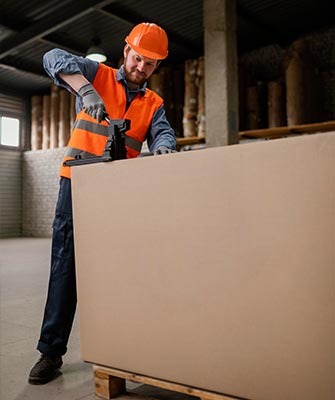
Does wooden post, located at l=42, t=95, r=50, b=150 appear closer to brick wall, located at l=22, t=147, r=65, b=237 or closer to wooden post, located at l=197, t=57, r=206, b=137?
brick wall, located at l=22, t=147, r=65, b=237

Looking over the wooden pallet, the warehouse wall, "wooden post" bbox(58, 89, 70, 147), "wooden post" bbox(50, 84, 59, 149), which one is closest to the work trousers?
the wooden pallet

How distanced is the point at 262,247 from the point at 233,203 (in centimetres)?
16

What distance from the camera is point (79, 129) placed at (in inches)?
76.0

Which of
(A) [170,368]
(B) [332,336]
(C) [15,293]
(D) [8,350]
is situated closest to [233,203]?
(B) [332,336]

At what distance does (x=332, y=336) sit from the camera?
1.13 metres

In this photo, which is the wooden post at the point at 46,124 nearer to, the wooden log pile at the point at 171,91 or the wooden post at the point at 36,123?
the wooden post at the point at 36,123

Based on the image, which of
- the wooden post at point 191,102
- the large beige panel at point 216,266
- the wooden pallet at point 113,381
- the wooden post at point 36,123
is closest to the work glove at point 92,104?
the large beige panel at point 216,266

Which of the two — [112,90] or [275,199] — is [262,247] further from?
[112,90]

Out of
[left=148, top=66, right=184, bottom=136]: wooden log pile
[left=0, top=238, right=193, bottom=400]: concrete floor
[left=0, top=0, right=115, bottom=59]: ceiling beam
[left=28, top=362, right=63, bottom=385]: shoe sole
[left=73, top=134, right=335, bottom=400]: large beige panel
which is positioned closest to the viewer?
[left=73, top=134, right=335, bottom=400]: large beige panel

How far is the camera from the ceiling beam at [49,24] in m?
6.59

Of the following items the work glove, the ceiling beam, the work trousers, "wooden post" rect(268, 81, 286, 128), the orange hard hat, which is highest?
the ceiling beam

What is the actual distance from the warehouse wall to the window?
0.23 metres

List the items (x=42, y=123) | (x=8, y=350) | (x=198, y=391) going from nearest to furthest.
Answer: (x=198, y=391), (x=8, y=350), (x=42, y=123)

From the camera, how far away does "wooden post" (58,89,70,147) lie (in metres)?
10.1
